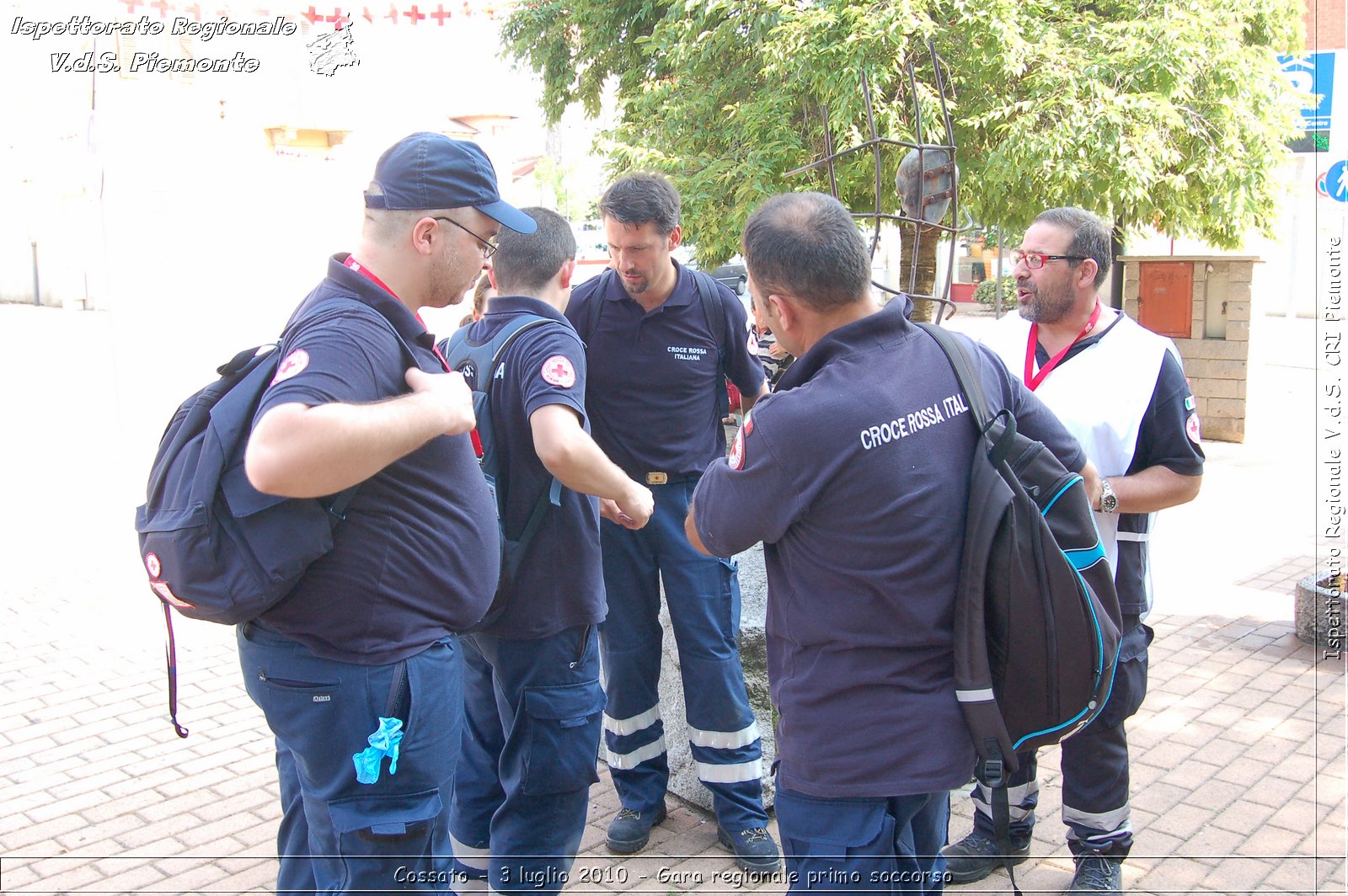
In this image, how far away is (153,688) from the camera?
5.23 m

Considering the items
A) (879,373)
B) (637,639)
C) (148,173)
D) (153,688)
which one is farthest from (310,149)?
(879,373)

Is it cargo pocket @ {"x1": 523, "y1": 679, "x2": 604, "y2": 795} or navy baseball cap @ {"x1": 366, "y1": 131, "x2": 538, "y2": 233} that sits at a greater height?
navy baseball cap @ {"x1": 366, "y1": 131, "x2": 538, "y2": 233}

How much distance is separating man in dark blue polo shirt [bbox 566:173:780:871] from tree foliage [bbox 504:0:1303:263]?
141 inches

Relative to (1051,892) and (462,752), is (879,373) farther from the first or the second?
(1051,892)

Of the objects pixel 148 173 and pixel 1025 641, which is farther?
pixel 148 173

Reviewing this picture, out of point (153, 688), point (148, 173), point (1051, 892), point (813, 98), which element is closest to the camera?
point (1051, 892)

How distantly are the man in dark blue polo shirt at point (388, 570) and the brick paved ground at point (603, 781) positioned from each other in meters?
1.50

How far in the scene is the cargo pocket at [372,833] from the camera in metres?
2.19

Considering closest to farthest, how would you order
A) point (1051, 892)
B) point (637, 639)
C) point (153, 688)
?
1. point (1051, 892)
2. point (637, 639)
3. point (153, 688)

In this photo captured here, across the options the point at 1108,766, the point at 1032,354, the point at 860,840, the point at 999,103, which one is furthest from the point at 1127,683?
the point at 999,103

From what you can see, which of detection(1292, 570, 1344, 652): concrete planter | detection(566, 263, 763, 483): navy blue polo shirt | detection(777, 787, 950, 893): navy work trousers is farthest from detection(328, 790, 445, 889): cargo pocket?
detection(1292, 570, 1344, 652): concrete planter

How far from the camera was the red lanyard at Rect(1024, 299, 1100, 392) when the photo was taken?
3.42 m

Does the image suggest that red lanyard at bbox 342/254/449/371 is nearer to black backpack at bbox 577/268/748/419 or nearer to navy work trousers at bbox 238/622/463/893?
navy work trousers at bbox 238/622/463/893

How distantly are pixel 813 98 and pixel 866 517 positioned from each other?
246 inches
